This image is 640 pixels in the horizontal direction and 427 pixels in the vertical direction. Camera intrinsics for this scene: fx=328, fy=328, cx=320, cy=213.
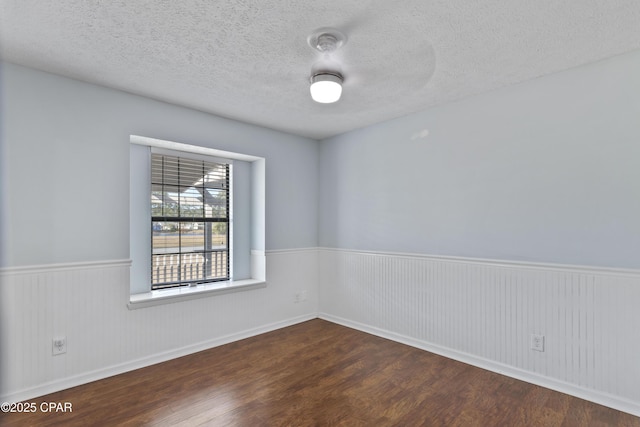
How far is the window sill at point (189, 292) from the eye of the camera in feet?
10.1

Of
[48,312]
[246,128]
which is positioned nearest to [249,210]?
[246,128]

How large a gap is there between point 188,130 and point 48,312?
2.00 metres

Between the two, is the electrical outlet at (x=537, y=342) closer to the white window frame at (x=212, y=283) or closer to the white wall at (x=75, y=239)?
the white window frame at (x=212, y=283)

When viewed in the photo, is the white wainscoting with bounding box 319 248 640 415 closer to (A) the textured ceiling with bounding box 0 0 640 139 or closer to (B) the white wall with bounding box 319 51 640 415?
(B) the white wall with bounding box 319 51 640 415

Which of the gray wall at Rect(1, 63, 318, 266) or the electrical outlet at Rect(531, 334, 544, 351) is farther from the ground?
the gray wall at Rect(1, 63, 318, 266)

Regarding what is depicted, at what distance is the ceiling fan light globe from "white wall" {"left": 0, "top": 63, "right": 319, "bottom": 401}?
1.58m

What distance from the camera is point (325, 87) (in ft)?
8.19

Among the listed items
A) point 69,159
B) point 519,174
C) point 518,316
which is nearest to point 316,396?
point 518,316

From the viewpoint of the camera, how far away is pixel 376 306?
3.94m

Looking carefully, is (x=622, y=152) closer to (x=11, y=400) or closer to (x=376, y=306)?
(x=376, y=306)

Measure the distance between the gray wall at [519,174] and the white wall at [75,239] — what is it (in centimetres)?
206

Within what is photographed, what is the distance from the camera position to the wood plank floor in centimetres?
221

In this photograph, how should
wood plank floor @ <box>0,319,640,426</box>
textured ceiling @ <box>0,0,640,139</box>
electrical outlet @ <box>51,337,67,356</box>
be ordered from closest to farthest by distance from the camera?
textured ceiling @ <box>0,0,640,139</box> → wood plank floor @ <box>0,319,640,426</box> → electrical outlet @ <box>51,337,67,356</box>

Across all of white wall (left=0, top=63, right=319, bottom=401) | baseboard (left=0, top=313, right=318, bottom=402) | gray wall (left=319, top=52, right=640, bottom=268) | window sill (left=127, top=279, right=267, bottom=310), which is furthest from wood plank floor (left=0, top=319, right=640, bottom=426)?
gray wall (left=319, top=52, right=640, bottom=268)
